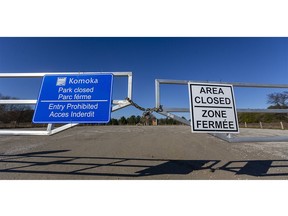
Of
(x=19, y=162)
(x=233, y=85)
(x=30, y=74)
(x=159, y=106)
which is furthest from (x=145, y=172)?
(x=19, y=162)

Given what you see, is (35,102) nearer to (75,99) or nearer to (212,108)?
(75,99)

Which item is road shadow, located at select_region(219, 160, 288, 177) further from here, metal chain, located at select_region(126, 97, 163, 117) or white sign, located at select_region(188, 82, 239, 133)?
metal chain, located at select_region(126, 97, 163, 117)

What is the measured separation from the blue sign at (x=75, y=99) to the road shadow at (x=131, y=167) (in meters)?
1.63

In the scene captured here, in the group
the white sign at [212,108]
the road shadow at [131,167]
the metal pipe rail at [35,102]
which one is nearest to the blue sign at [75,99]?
the metal pipe rail at [35,102]

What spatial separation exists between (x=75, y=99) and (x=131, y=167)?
2.32 m

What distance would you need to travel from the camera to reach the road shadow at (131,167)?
11.3ft

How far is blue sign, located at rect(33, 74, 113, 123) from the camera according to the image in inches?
93.8

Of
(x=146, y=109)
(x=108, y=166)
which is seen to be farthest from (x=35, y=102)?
(x=108, y=166)

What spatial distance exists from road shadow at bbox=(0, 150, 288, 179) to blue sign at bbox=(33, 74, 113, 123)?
5.35ft

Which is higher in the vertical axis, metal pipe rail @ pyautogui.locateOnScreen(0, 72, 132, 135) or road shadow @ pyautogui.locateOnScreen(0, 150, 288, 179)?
metal pipe rail @ pyautogui.locateOnScreen(0, 72, 132, 135)

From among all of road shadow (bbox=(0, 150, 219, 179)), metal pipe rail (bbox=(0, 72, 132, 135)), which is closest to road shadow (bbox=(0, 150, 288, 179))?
road shadow (bbox=(0, 150, 219, 179))

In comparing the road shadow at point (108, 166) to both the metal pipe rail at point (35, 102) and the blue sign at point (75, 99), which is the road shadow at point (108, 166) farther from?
the blue sign at point (75, 99)

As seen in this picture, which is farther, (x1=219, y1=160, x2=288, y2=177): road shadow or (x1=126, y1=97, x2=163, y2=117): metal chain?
(x1=219, y1=160, x2=288, y2=177): road shadow

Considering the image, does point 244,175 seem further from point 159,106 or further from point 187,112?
point 159,106
